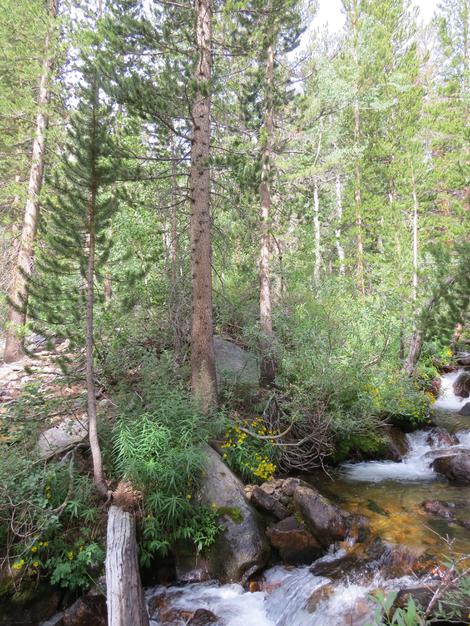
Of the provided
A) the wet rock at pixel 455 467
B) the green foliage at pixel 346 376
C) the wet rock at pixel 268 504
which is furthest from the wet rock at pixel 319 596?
the wet rock at pixel 455 467

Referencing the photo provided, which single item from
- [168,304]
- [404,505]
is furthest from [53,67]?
[404,505]

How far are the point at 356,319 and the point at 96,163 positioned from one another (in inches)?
333

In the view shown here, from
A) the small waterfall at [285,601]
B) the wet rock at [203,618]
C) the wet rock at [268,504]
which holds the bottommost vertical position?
the wet rock at [203,618]

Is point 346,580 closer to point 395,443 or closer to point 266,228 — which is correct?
point 395,443

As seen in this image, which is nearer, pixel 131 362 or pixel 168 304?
pixel 131 362

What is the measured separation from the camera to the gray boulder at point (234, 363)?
360 inches

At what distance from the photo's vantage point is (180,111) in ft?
25.8

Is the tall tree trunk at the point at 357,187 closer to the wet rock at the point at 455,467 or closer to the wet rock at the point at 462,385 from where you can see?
the wet rock at the point at 462,385

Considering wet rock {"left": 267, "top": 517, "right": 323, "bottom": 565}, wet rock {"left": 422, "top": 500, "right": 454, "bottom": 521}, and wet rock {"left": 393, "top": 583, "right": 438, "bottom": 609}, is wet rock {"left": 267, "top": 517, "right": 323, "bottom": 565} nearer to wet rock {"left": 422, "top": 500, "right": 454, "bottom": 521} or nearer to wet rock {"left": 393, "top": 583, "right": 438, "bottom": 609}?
wet rock {"left": 393, "top": 583, "right": 438, "bottom": 609}

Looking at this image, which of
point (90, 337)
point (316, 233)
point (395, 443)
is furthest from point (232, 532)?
point (316, 233)

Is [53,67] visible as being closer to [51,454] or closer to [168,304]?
[168,304]

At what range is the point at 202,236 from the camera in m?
7.79

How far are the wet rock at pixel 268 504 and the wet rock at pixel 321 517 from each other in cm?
25

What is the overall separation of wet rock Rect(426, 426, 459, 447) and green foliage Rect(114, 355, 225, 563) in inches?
269
